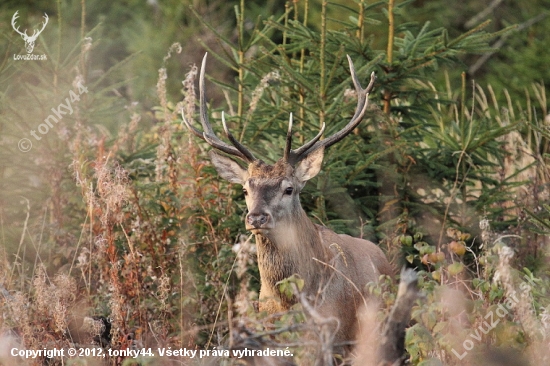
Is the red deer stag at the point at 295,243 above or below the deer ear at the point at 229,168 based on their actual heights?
below

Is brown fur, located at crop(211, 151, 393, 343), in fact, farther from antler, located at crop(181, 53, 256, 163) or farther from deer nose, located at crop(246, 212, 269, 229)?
antler, located at crop(181, 53, 256, 163)

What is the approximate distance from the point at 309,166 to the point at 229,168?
0.64 meters

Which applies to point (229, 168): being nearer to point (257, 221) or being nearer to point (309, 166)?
point (309, 166)

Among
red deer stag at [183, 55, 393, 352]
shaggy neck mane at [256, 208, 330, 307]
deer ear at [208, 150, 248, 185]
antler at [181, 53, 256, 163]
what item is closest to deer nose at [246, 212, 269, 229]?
red deer stag at [183, 55, 393, 352]

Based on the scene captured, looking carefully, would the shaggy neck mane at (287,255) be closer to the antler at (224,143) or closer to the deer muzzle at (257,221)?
the deer muzzle at (257,221)

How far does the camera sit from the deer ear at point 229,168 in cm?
710

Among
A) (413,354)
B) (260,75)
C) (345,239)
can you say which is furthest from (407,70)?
(413,354)

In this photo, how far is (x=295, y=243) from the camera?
21.5 ft

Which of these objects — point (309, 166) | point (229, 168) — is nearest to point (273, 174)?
point (309, 166)

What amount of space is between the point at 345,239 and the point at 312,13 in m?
9.73

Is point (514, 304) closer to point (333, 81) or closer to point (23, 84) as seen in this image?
point (333, 81)

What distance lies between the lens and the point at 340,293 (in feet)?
21.4

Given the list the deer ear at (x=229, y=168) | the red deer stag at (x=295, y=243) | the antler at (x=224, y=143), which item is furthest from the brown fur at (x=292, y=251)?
the deer ear at (x=229, y=168)

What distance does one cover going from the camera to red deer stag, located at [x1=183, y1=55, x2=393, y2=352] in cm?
640
